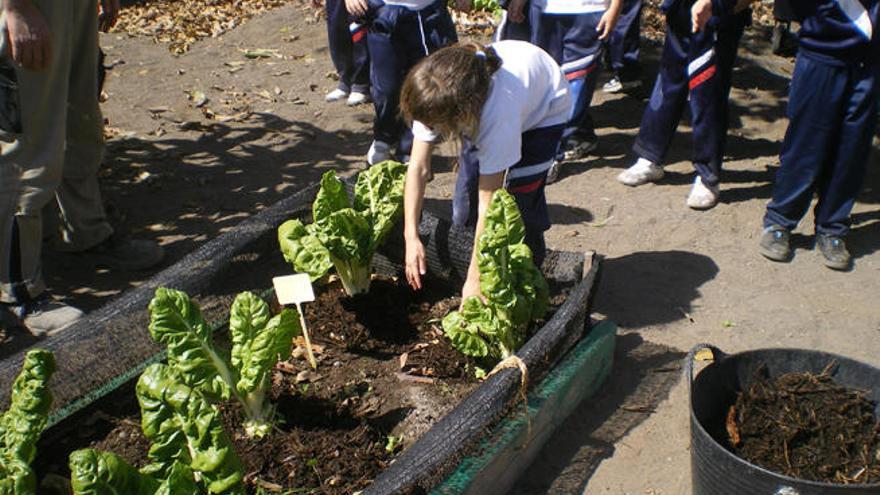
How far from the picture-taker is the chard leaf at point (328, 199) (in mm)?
4262

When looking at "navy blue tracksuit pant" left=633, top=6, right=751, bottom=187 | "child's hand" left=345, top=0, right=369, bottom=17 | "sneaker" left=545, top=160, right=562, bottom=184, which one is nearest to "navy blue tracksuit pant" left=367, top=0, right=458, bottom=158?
"child's hand" left=345, top=0, right=369, bottom=17

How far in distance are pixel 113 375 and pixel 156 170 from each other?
3071 mm

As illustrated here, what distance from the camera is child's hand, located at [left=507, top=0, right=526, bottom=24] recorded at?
236 inches

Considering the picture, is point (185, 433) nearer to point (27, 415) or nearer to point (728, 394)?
point (27, 415)

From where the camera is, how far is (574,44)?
5852 millimetres

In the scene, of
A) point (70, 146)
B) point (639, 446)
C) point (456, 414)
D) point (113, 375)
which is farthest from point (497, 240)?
point (70, 146)

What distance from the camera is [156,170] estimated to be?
6547 millimetres

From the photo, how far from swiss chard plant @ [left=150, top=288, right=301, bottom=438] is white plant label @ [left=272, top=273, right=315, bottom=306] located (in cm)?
21

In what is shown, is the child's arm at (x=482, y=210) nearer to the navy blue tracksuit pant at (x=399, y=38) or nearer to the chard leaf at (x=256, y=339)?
the chard leaf at (x=256, y=339)

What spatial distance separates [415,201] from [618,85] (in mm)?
4121

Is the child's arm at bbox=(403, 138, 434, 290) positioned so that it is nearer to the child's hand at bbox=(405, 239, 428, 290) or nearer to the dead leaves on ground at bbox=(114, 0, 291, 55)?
the child's hand at bbox=(405, 239, 428, 290)

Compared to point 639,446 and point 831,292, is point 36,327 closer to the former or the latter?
point 639,446

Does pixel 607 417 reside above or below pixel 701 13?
below

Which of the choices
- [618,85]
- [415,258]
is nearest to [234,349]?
[415,258]
